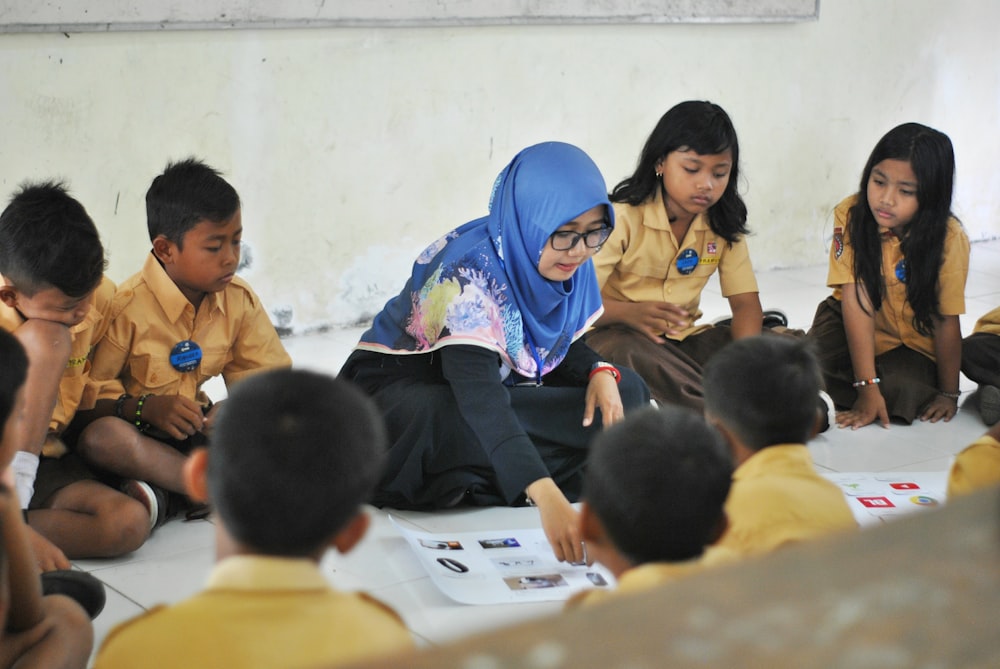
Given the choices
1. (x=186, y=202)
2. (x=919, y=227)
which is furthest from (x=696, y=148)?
(x=186, y=202)

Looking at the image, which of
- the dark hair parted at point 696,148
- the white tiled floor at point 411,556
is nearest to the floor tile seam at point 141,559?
the white tiled floor at point 411,556

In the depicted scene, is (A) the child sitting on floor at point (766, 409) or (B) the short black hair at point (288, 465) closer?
(B) the short black hair at point (288, 465)

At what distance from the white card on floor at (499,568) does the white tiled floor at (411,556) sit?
32 mm

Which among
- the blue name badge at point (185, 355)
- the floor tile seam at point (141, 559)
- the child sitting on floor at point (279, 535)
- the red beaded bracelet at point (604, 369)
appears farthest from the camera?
the red beaded bracelet at point (604, 369)

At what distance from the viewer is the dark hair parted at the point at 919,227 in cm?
298

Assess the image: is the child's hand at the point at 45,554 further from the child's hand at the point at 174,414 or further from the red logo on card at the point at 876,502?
the red logo on card at the point at 876,502

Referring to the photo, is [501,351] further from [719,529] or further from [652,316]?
[719,529]

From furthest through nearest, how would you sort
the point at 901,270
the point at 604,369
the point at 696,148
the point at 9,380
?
the point at 901,270
the point at 696,148
the point at 604,369
the point at 9,380

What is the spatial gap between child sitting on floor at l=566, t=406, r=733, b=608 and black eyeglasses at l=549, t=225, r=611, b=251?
100 cm

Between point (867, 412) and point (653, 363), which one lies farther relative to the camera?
point (867, 412)

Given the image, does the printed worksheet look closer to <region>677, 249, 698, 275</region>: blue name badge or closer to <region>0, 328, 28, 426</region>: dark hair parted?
<region>677, 249, 698, 275</region>: blue name badge

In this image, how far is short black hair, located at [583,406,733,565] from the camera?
4.09 ft

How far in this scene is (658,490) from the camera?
125cm

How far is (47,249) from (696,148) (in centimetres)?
156
